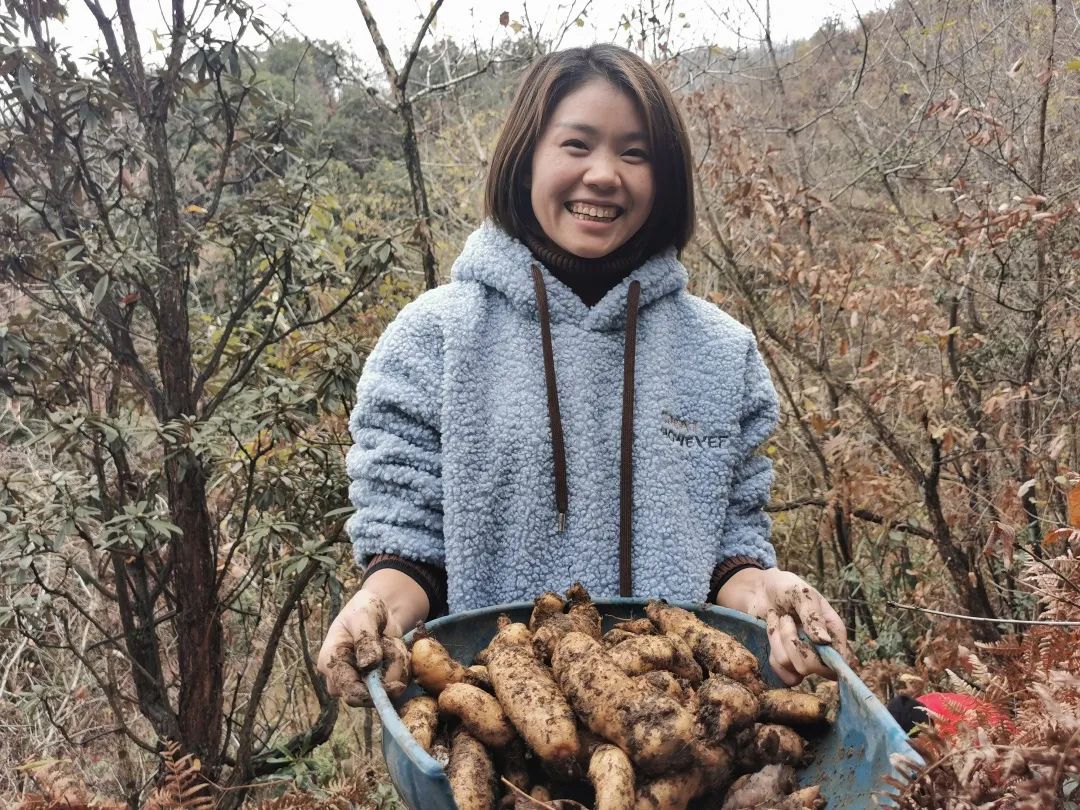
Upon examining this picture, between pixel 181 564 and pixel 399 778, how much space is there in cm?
173

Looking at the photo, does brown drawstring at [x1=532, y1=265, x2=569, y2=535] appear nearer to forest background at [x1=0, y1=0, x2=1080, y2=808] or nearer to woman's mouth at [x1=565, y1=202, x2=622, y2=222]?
woman's mouth at [x1=565, y1=202, x2=622, y2=222]

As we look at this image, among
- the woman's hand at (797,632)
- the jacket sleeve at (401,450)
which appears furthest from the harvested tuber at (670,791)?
the jacket sleeve at (401,450)

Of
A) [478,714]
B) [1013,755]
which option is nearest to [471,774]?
[478,714]

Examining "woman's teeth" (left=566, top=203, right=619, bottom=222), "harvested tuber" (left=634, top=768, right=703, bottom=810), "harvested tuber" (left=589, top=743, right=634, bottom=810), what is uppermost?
"woman's teeth" (left=566, top=203, right=619, bottom=222)

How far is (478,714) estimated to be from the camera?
3.79ft

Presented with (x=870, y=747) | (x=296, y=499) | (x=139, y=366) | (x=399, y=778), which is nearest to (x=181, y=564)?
(x=296, y=499)

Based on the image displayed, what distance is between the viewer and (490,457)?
177 centimetres

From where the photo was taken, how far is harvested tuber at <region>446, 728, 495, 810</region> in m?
1.04

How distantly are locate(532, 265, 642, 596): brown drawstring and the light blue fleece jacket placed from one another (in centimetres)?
2

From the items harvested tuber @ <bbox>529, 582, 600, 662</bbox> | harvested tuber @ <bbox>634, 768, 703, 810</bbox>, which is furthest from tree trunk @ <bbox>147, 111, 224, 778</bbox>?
harvested tuber @ <bbox>634, 768, 703, 810</bbox>

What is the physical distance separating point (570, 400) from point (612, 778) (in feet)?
3.02

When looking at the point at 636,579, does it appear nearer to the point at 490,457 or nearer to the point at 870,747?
the point at 490,457

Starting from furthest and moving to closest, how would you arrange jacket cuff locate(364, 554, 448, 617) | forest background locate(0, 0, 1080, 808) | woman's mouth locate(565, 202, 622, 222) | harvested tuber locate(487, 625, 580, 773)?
forest background locate(0, 0, 1080, 808), woman's mouth locate(565, 202, 622, 222), jacket cuff locate(364, 554, 448, 617), harvested tuber locate(487, 625, 580, 773)

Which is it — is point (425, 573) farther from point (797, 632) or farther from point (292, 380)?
point (292, 380)
